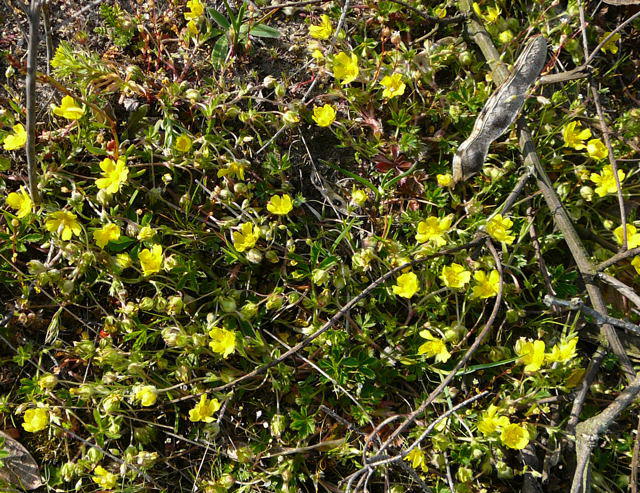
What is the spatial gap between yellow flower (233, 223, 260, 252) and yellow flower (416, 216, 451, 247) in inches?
28.4

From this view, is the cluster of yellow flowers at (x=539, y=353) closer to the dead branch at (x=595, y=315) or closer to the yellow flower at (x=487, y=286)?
the dead branch at (x=595, y=315)

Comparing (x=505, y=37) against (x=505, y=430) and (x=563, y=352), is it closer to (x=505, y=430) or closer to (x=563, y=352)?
(x=563, y=352)

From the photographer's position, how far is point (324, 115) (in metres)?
2.77

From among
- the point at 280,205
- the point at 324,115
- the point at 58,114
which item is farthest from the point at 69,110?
the point at 324,115

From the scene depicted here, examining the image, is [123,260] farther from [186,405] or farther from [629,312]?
[629,312]

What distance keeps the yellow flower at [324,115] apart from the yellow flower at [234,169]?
42 centimetres

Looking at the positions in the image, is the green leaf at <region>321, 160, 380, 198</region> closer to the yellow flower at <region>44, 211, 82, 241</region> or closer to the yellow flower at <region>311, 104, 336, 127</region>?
the yellow flower at <region>311, 104, 336, 127</region>

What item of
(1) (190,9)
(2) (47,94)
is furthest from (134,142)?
(1) (190,9)

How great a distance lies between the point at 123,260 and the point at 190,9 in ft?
4.75

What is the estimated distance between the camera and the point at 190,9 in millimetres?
3082

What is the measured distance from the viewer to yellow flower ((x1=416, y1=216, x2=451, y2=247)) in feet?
8.27

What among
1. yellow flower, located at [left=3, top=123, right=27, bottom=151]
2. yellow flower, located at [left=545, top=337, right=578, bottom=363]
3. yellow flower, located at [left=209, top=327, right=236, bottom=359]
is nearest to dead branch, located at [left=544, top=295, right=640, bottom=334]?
yellow flower, located at [left=545, top=337, right=578, bottom=363]

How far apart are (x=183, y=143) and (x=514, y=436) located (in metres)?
1.92

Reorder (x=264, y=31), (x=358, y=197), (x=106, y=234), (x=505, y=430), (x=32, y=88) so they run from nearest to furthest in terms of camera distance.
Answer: (x=32, y=88) < (x=505, y=430) < (x=106, y=234) < (x=358, y=197) < (x=264, y=31)
